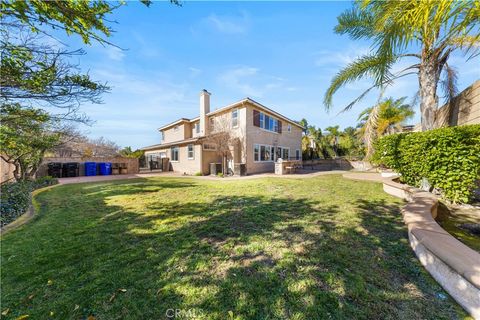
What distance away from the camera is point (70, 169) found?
1471cm

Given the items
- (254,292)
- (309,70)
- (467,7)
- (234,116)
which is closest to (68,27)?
(254,292)

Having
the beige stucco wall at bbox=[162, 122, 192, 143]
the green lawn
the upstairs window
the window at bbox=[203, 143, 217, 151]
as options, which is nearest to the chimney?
the window at bbox=[203, 143, 217, 151]

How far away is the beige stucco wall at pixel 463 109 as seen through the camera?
5.39 metres

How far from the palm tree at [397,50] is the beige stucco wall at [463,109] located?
0.66m

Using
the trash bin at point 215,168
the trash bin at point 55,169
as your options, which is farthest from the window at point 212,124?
the trash bin at point 55,169

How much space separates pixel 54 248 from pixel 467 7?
23.1 ft

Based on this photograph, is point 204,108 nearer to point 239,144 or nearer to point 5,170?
point 239,144

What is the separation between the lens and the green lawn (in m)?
A: 1.86

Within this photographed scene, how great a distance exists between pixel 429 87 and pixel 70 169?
71.7 feet

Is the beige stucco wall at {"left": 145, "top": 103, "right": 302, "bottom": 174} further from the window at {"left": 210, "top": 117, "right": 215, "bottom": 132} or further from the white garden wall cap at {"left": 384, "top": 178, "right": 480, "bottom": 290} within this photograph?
the white garden wall cap at {"left": 384, "top": 178, "right": 480, "bottom": 290}

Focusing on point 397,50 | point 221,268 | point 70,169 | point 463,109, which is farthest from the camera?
point 70,169

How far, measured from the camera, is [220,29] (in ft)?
26.3

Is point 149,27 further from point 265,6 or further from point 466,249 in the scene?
point 466,249

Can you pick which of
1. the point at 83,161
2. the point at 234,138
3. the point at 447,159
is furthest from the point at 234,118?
the point at 83,161
